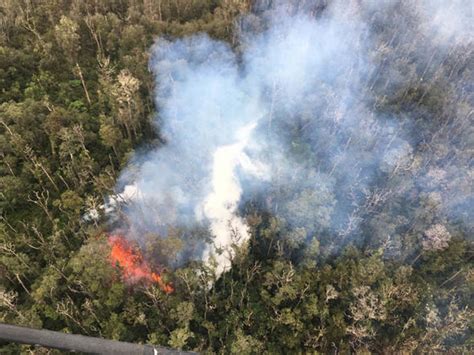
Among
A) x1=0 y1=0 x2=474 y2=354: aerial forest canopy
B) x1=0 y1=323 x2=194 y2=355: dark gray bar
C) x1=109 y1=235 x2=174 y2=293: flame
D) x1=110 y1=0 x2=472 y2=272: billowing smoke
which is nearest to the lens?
x1=0 y1=323 x2=194 y2=355: dark gray bar

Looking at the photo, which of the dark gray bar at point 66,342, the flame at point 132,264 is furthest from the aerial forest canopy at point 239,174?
the dark gray bar at point 66,342

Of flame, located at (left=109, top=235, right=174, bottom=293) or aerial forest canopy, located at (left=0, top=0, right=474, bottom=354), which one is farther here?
flame, located at (left=109, top=235, right=174, bottom=293)

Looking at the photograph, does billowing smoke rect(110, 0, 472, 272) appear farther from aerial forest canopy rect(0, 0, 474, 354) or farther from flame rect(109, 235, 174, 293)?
flame rect(109, 235, 174, 293)

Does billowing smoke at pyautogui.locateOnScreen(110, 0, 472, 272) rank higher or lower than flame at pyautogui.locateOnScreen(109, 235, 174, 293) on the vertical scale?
higher

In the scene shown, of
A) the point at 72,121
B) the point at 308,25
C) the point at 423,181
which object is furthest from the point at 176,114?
the point at 423,181

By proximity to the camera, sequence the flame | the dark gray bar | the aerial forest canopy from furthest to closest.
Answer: the flame
the aerial forest canopy
the dark gray bar

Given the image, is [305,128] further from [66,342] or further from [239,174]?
[66,342]

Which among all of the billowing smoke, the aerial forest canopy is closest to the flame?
the aerial forest canopy
